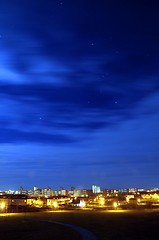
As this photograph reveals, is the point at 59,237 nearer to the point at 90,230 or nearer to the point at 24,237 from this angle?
the point at 24,237

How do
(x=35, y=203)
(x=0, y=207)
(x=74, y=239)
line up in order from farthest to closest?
(x=35, y=203) → (x=0, y=207) → (x=74, y=239)

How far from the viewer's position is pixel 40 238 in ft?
89.6

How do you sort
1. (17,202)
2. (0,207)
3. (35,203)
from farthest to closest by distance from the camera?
1. (35,203)
2. (17,202)
3. (0,207)

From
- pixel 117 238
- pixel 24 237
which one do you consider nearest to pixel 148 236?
pixel 117 238

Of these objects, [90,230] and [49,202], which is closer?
[90,230]

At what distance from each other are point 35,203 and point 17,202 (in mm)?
12168

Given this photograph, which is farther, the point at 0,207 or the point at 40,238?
the point at 0,207

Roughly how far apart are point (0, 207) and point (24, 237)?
153 ft

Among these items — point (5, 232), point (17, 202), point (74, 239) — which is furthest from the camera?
point (17, 202)

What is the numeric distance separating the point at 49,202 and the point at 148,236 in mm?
84081

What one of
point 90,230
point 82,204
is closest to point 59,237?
point 90,230

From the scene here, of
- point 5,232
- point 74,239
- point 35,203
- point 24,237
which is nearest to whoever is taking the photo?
point 74,239

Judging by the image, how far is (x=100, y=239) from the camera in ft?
85.7

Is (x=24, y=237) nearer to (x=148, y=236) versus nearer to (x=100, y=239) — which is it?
(x=100, y=239)
